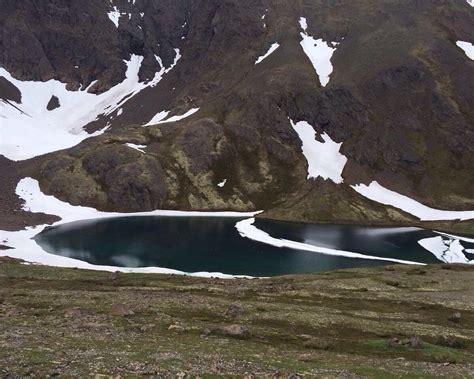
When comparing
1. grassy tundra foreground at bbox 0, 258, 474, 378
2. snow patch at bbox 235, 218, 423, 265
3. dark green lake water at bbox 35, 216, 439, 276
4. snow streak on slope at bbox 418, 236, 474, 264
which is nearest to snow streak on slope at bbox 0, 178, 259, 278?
dark green lake water at bbox 35, 216, 439, 276

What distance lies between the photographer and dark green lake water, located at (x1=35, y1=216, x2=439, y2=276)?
373 ft

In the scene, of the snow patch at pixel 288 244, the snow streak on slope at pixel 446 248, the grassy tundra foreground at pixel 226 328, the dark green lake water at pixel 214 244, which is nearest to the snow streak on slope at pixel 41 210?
the dark green lake water at pixel 214 244

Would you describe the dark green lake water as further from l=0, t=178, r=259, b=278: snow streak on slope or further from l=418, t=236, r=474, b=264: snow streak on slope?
l=0, t=178, r=259, b=278: snow streak on slope

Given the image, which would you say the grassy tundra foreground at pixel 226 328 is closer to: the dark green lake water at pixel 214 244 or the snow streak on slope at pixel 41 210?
the dark green lake water at pixel 214 244

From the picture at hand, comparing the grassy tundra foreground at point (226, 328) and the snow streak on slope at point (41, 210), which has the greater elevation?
the snow streak on slope at point (41, 210)

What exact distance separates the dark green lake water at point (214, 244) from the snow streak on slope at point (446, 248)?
2.73m

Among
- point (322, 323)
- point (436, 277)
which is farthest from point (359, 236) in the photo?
point (322, 323)

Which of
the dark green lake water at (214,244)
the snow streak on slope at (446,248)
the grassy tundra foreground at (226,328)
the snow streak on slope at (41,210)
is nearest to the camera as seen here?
the grassy tundra foreground at (226,328)

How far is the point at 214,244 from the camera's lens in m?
135

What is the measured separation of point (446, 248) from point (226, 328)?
122764 mm

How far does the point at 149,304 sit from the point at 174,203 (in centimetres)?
15080

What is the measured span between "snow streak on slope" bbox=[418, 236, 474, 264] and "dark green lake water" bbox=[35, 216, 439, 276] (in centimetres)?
273

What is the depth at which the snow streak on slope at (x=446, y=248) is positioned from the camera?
13055 cm

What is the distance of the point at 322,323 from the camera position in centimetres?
4425
